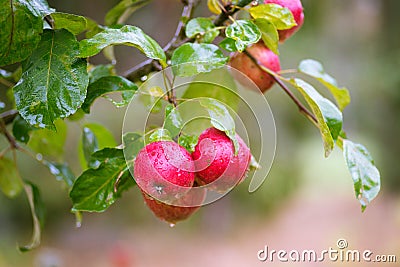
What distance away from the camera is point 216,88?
1.68 ft

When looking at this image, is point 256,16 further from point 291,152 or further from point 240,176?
point 291,152

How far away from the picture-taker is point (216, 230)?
332 cm

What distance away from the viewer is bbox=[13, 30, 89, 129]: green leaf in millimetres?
365

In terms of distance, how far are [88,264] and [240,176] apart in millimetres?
2831

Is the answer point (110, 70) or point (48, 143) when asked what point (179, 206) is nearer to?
point (110, 70)

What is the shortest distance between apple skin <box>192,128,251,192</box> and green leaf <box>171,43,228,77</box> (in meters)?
0.05

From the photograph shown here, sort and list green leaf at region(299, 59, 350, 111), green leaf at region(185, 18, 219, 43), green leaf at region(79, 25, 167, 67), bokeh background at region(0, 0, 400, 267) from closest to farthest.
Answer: green leaf at region(79, 25, 167, 67), green leaf at region(185, 18, 219, 43), green leaf at region(299, 59, 350, 111), bokeh background at region(0, 0, 400, 267)

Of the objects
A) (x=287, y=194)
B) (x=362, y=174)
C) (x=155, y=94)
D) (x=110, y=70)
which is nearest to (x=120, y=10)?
(x=110, y=70)

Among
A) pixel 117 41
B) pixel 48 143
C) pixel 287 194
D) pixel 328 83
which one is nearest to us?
pixel 117 41

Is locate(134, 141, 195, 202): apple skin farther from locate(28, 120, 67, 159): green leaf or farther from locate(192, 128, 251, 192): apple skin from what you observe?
locate(28, 120, 67, 159): green leaf

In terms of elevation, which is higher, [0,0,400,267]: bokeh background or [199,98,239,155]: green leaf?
[199,98,239,155]: green leaf

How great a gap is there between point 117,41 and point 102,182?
0.14 metres

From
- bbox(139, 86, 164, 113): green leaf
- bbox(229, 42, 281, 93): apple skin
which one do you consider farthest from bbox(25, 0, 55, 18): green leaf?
bbox(229, 42, 281, 93): apple skin

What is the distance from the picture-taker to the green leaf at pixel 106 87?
0.44 metres
